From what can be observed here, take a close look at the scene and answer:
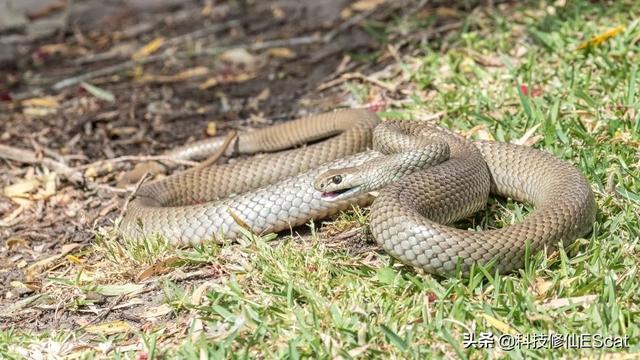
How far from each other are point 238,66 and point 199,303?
5.32m

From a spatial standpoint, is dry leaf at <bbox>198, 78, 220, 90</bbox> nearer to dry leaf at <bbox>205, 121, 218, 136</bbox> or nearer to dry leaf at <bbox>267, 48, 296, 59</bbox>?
dry leaf at <bbox>267, 48, 296, 59</bbox>

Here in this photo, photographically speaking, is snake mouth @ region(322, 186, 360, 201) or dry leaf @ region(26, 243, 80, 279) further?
dry leaf @ region(26, 243, 80, 279)

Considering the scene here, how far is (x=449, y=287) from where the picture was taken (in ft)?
16.2

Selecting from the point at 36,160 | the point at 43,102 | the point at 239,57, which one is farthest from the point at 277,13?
the point at 36,160

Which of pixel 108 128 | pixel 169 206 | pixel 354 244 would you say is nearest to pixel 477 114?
pixel 354 244

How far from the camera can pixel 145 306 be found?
552 cm

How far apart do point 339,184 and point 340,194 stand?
0.08 metres

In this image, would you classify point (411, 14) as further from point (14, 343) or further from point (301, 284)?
point (14, 343)

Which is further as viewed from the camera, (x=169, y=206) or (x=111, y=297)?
(x=169, y=206)

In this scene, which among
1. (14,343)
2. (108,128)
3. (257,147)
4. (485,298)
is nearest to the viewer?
(485,298)

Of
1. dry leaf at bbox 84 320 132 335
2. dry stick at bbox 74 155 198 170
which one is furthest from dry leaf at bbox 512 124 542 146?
dry leaf at bbox 84 320 132 335

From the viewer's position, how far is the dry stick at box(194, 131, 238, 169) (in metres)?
7.54

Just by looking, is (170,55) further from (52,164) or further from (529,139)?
(529,139)

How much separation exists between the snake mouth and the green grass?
0.50 feet
